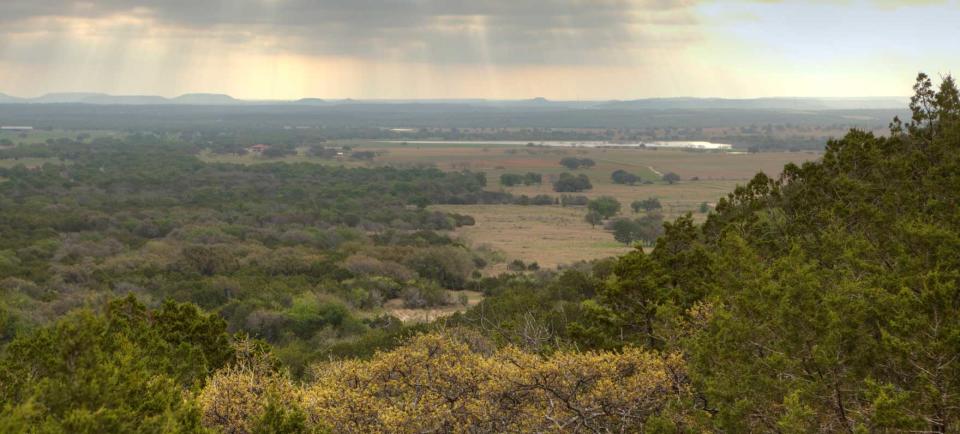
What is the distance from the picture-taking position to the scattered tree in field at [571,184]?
5007 inches

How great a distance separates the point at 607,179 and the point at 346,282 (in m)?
93.5

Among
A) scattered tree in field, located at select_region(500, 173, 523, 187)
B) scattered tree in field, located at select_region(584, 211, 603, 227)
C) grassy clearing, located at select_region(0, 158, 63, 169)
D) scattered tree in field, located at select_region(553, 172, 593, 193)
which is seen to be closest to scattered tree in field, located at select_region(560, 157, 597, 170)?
scattered tree in field, located at select_region(500, 173, 523, 187)

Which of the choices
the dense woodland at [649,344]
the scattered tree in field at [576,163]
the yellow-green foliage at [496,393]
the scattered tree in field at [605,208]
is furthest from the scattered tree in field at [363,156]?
the yellow-green foliage at [496,393]

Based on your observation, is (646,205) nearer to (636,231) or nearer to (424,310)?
(636,231)

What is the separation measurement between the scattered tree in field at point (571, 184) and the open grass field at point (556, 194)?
4.83 ft

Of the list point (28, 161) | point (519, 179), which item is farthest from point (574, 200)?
point (28, 161)

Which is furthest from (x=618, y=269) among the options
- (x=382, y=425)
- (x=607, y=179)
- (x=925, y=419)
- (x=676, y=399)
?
(x=607, y=179)

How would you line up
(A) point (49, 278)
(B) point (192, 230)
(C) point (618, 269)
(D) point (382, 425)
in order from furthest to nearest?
(B) point (192, 230) < (A) point (49, 278) < (C) point (618, 269) < (D) point (382, 425)

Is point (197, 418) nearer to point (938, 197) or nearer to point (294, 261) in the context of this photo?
point (938, 197)

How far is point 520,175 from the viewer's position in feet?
470

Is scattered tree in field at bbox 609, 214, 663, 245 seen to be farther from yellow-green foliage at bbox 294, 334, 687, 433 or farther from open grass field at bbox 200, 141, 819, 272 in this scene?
yellow-green foliage at bbox 294, 334, 687, 433

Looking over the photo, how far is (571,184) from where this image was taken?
421ft

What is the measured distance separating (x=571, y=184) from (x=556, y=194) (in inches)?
226

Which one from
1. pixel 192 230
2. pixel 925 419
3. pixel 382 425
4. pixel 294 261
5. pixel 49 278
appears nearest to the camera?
pixel 925 419
